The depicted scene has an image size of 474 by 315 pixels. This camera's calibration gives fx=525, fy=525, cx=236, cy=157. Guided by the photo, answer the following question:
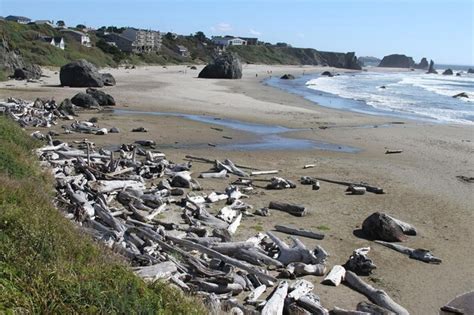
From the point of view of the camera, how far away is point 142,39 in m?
138

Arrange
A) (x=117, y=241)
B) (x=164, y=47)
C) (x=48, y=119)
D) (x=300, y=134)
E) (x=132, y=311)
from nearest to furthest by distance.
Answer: (x=132, y=311) → (x=117, y=241) → (x=48, y=119) → (x=300, y=134) → (x=164, y=47)

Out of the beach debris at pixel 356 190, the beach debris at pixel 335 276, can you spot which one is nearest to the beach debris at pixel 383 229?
the beach debris at pixel 335 276

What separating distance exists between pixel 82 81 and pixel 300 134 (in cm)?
2489

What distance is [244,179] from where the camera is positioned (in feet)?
56.0

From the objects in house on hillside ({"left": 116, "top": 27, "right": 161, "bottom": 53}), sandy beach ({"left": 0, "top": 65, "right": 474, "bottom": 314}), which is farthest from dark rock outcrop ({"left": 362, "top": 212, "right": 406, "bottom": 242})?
house on hillside ({"left": 116, "top": 27, "right": 161, "bottom": 53})

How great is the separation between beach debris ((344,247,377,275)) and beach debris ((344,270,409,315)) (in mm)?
376

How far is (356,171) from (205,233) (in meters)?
9.52

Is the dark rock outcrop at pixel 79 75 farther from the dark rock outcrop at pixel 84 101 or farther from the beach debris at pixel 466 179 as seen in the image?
the beach debris at pixel 466 179

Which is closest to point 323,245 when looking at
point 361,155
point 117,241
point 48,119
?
point 117,241

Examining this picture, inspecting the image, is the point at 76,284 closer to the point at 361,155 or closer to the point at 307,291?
the point at 307,291

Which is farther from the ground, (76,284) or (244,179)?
(76,284)

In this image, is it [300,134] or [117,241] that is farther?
[300,134]

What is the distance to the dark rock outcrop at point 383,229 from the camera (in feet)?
40.6

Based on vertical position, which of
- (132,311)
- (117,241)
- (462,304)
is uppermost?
(132,311)
